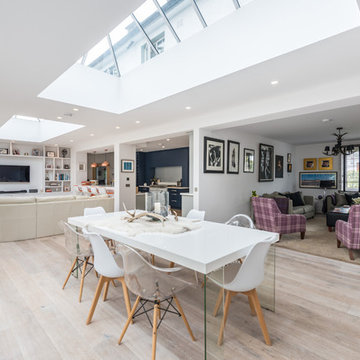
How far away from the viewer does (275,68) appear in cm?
266

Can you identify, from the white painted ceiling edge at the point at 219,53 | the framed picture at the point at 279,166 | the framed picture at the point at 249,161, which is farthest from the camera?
the framed picture at the point at 279,166

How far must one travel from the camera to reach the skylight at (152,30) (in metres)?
3.08

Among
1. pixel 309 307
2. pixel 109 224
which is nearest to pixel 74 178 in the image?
pixel 109 224

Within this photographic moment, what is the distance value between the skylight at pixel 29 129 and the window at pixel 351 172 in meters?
8.67

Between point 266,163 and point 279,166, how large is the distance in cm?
95

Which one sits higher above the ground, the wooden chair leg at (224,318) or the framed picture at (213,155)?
the framed picture at (213,155)

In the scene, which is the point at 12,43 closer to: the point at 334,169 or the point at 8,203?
the point at 8,203

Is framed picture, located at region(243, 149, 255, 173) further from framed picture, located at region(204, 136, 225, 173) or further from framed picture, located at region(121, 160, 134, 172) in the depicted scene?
framed picture, located at region(121, 160, 134, 172)

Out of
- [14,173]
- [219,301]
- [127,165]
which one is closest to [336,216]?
[219,301]

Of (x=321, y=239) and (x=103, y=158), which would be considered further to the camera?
(x=103, y=158)

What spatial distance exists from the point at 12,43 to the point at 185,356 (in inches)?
118

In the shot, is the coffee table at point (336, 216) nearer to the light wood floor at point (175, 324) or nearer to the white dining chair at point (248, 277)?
the light wood floor at point (175, 324)

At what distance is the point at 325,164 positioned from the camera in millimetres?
8008

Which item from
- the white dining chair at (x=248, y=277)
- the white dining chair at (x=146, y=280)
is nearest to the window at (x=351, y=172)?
the white dining chair at (x=248, y=277)
